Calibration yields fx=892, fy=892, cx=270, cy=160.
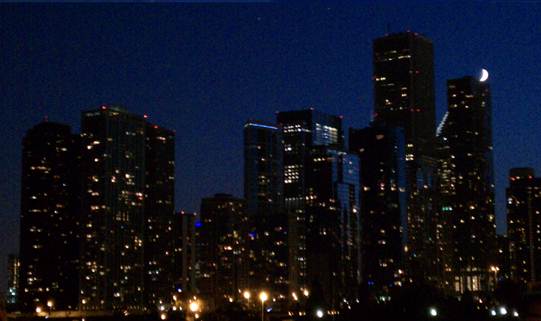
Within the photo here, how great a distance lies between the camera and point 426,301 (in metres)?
35.8

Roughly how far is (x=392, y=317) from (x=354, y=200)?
95.8 meters

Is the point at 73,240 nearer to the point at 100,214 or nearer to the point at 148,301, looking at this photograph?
the point at 100,214

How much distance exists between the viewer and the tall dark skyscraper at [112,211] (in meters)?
99.8

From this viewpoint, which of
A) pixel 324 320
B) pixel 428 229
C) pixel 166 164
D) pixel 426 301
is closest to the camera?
pixel 324 320

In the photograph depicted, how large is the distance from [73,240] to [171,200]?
1552 cm

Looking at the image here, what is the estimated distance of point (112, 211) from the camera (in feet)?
345

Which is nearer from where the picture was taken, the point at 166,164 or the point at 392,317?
the point at 392,317

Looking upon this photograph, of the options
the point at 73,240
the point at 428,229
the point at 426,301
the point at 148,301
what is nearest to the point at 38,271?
the point at 73,240

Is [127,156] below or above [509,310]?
above

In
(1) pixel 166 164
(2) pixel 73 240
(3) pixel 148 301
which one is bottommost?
(3) pixel 148 301

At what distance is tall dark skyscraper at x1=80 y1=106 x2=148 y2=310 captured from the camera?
9975cm

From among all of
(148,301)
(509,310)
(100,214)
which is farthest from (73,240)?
(509,310)

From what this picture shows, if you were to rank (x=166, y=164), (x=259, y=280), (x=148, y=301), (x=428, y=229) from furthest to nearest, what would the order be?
(x=428, y=229), (x=166, y=164), (x=259, y=280), (x=148, y=301)

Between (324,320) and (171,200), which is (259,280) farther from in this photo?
(324,320)
